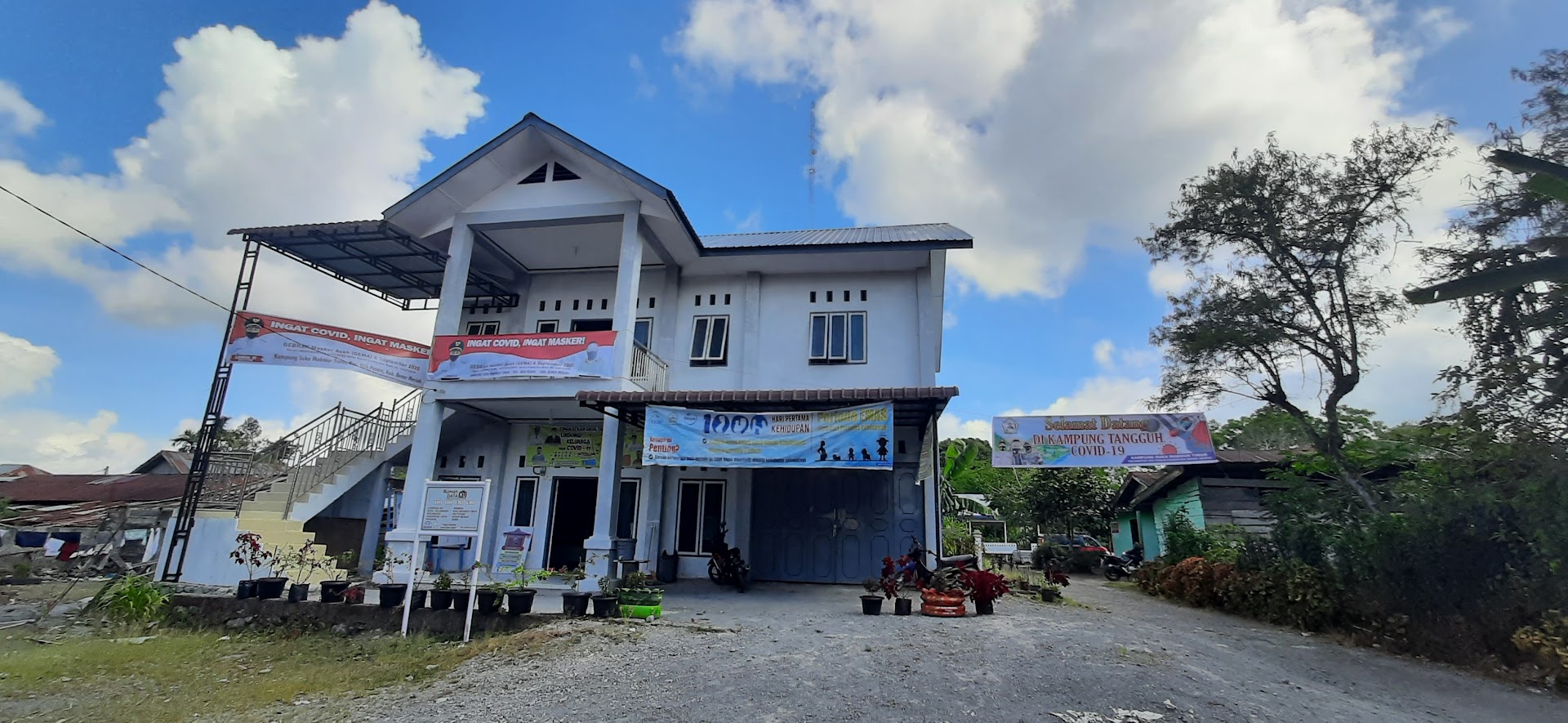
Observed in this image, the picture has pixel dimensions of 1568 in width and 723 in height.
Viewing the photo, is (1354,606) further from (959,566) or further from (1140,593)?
(1140,593)

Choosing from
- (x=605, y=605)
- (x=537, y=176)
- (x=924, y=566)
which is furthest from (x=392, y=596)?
(x=537, y=176)

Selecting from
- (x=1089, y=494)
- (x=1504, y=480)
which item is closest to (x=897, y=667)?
(x=1504, y=480)

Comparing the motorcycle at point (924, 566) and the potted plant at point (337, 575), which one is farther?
the motorcycle at point (924, 566)

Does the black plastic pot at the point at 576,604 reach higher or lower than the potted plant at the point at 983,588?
lower

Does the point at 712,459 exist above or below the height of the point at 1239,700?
above

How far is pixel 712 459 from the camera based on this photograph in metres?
10.3

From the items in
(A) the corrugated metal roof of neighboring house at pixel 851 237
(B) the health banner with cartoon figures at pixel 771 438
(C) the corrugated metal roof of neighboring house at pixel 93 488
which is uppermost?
(A) the corrugated metal roof of neighboring house at pixel 851 237

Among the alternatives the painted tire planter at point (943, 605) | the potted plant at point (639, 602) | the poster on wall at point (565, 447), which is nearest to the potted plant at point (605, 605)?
the potted plant at point (639, 602)

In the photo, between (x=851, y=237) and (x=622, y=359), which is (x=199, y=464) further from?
(x=851, y=237)

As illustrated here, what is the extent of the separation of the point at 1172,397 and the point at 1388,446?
3476 mm

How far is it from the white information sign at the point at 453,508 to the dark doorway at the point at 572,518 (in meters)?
5.69

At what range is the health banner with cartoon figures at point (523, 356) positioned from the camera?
439 inches

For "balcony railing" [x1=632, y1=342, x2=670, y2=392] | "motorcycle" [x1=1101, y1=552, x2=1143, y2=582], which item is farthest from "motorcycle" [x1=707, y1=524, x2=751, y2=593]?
"motorcycle" [x1=1101, y1=552, x2=1143, y2=582]

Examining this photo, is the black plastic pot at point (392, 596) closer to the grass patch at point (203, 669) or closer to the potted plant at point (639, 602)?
the grass patch at point (203, 669)
